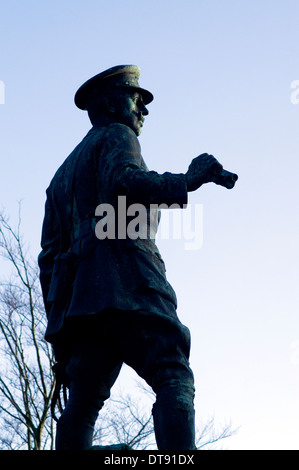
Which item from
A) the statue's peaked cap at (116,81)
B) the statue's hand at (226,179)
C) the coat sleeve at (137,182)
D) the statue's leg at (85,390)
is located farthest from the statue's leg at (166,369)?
the statue's peaked cap at (116,81)

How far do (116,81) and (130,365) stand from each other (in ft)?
6.38

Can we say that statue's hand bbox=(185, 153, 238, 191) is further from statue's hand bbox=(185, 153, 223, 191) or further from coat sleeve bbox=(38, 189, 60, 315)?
coat sleeve bbox=(38, 189, 60, 315)

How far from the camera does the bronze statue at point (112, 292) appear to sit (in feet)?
14.1

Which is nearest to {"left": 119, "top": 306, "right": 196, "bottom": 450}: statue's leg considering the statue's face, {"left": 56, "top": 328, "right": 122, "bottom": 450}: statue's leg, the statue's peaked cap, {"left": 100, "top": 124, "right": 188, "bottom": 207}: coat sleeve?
{"left": 56, "top": 328, "right": 122, "bottom": 450}: statue's leg

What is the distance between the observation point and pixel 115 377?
15.7 ft

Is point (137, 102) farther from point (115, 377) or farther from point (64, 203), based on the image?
point (115, 377)

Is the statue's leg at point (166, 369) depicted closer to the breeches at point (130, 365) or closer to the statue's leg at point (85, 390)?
the breeches at point (130, 365)

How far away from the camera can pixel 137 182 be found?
4.54m

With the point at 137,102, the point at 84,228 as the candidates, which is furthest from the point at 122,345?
the point at 137,102

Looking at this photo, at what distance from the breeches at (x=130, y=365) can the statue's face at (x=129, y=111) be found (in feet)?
4.78

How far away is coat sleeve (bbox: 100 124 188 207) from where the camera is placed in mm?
4535

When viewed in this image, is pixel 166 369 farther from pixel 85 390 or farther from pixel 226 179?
pixel 226 179

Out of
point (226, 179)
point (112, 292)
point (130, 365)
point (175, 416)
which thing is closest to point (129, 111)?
point (226, 179)
